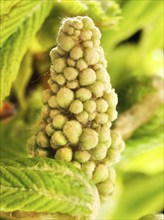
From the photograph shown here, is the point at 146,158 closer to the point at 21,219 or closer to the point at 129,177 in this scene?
the point at 129,177

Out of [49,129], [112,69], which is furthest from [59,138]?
[112,69]

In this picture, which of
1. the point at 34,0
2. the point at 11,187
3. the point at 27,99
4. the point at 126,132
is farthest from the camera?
the point at 27,99

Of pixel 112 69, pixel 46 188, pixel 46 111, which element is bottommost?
A: pixel 46 188

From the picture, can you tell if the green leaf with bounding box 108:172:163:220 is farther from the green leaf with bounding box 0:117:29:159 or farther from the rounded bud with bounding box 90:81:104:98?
the rounded bud with bounding box 90:81:104:98

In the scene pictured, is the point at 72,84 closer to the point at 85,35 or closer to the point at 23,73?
the point at 85,35

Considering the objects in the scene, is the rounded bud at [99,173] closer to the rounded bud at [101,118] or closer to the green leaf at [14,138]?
the rounded bud at [101,118]

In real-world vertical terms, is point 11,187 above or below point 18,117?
below

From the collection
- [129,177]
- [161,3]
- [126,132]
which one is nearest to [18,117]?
[126,132]
